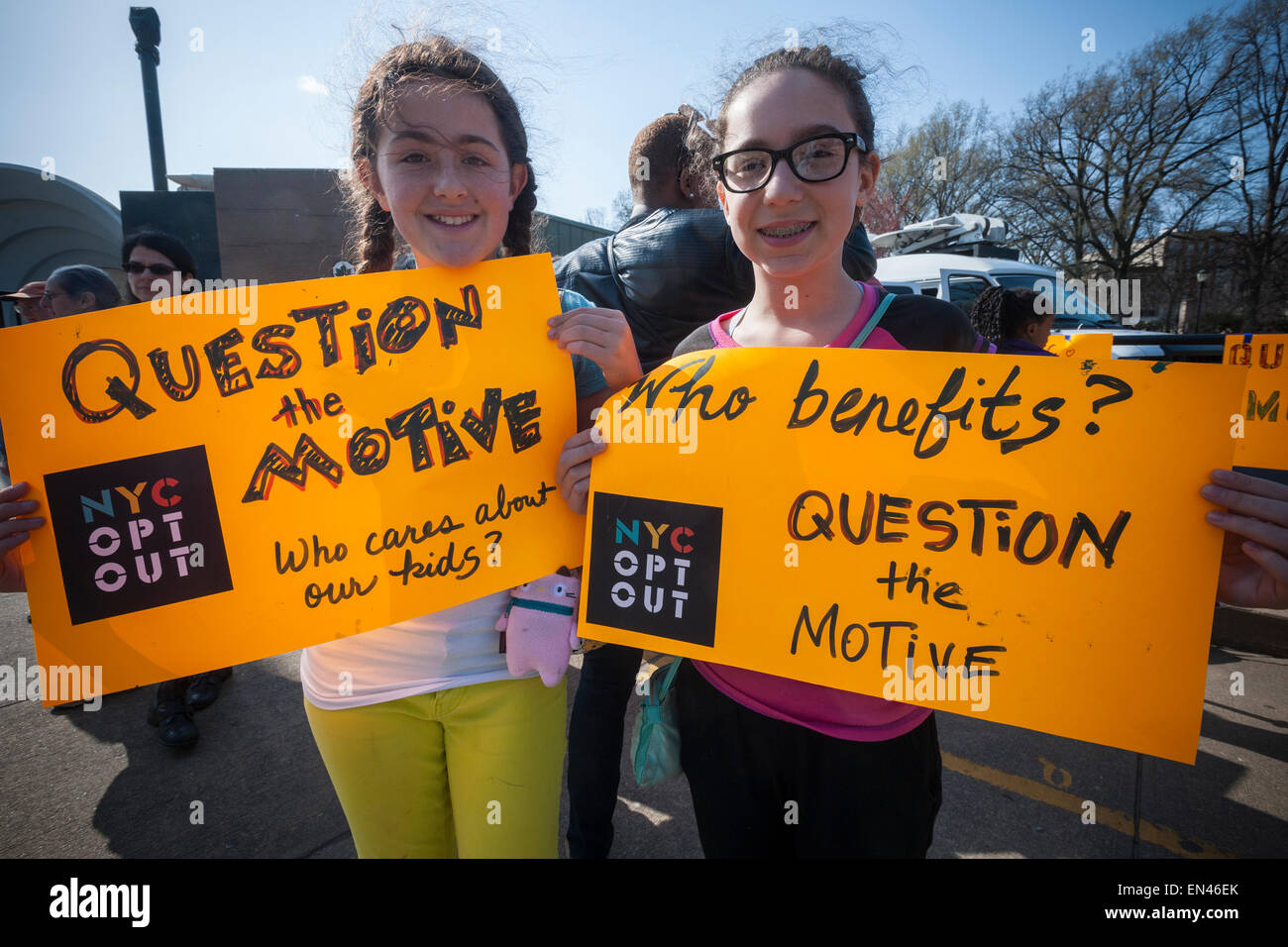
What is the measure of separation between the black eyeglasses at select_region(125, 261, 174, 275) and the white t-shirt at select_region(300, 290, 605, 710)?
95.0 inches

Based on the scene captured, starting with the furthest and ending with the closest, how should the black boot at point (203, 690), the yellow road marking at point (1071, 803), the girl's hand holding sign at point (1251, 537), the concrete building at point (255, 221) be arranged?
the concrete building at point (255, 221)
the black boot at point (203, 690)
the yellow road marking at point (1071, 803)
the girl's hand holding sign at point (1251, 537)

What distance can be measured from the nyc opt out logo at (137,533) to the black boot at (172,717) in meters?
2.19

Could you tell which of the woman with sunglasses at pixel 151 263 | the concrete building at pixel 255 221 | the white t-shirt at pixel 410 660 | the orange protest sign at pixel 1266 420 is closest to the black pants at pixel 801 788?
the white t-shirt at pixel 410 660

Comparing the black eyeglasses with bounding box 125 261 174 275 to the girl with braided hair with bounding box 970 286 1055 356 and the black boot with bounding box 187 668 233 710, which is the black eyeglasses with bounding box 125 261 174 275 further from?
the girl with braided hair with bounding box 970 286 1055 356

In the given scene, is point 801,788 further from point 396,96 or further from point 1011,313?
point 1011,313

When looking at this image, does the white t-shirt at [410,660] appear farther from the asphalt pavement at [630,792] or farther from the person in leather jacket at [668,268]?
the asphalt pavement at [630,792]

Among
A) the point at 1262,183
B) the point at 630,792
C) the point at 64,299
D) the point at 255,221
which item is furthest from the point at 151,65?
the point at 1262,183

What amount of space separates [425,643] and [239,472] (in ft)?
1.74

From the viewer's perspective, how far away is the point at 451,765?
129cm

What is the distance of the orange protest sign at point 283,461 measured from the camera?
3.90ft

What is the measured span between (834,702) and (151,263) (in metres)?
3.34

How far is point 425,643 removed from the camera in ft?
4.19
